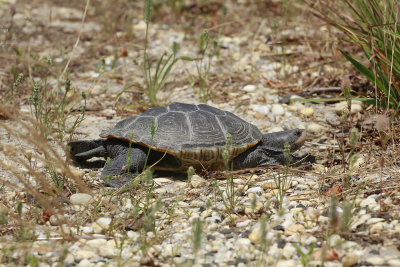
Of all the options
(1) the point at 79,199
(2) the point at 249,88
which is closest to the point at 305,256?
(1) the point at 79,199

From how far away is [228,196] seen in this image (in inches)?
109

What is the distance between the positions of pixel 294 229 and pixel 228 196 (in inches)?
17.7

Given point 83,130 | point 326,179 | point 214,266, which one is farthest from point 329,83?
point 214,266

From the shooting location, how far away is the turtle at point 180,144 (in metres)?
3.42

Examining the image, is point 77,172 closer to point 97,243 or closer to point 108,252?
point 97,243

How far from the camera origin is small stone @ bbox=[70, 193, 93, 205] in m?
2.86

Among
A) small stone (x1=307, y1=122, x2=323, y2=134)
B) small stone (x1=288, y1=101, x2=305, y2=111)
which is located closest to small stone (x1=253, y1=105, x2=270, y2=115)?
small stone (x1=288, y1=101, x2=305, y2=111)

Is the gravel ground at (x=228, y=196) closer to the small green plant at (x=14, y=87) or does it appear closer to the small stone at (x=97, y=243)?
the small stone at (x=97, y=243)

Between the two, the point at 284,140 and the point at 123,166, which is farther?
the point at 284,140

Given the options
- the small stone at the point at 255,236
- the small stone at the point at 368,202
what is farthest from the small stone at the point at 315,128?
the small stone at the point at 255,236

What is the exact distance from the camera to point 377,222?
245 centimetres

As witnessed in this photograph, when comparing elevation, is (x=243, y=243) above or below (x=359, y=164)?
below

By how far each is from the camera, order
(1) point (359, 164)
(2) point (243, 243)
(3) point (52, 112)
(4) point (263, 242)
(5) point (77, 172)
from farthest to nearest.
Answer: (3) point (52, 112) → (5) point (77, 172) → (1) point (359, 164) → (2) point (243, 243) → (4) point (263, 242)

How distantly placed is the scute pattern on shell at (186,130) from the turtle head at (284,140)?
12 cm
